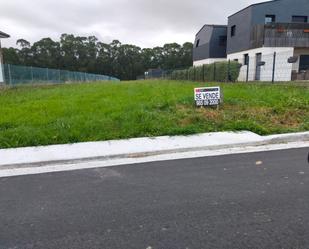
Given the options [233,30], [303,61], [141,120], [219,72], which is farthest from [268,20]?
[141,120]

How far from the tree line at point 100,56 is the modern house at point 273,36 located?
49.8 meters

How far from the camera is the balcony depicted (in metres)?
25.3

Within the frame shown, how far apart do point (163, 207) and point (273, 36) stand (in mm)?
25775

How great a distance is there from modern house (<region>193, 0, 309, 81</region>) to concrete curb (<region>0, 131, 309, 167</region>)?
16.0 meters

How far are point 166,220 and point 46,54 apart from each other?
86059 millimetres

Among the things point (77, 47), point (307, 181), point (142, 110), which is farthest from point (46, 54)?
point (307, 181)

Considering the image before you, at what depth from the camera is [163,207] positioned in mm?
3258

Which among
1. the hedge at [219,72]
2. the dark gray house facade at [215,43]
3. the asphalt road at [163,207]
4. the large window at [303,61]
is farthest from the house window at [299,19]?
the asphalt road at [163,207]

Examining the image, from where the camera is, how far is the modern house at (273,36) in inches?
922

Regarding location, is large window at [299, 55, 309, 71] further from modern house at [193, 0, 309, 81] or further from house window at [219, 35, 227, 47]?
house window at [219, 35, 227, 47]

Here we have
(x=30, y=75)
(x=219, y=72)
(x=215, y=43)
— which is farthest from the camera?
(x=215, y=43)

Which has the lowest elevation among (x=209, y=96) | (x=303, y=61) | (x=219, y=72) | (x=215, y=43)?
(x=209, y=96)

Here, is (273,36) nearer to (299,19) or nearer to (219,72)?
(299,19)

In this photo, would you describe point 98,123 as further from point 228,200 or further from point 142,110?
point 228,200
